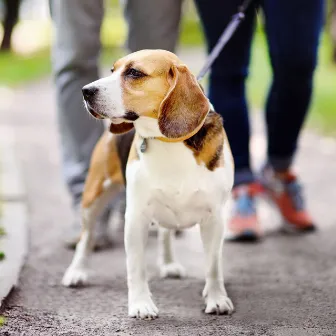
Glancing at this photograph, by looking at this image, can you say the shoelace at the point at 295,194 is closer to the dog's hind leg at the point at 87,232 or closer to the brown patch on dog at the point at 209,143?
the dog's hind leg at the point at 87,232

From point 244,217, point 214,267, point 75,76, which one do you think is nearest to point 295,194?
point 244,217

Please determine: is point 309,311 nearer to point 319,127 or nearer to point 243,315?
point 243,315

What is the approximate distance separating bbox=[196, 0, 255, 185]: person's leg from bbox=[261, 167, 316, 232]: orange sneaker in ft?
0.59

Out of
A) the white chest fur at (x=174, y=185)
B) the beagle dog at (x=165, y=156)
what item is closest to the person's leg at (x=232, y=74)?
the beagle dog at (x=165, y=156)

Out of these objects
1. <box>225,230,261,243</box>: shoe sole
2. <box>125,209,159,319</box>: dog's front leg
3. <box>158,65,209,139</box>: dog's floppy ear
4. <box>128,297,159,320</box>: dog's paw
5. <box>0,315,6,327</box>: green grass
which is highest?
<box>158,65,209,139</box>: dog's floppy ear

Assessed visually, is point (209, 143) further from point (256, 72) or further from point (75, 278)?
point (256, 72)

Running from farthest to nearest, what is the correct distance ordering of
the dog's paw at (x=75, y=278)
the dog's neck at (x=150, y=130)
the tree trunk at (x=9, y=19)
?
A: 1. the tree trunk at (x=9, y=19)
2. the dog's paw at (x=75, y=278)
3. the dog's neck at (x=150, y=130)

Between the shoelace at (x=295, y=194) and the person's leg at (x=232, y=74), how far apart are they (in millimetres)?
258

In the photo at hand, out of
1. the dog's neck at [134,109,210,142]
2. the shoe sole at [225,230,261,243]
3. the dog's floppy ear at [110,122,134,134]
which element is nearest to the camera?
the dog's neck at [134,109,210,142]

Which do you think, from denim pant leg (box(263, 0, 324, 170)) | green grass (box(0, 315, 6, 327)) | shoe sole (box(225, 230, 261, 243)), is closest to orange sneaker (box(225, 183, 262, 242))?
shoe sole (box(225, 230, 261, 243))

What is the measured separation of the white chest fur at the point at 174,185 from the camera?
3.10m

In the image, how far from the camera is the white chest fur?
3.10 meters

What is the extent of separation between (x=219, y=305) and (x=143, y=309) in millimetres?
323

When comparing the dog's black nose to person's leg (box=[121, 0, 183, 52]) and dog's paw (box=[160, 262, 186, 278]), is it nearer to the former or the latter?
dog's paw (box=[160, 262, 186, 278])
